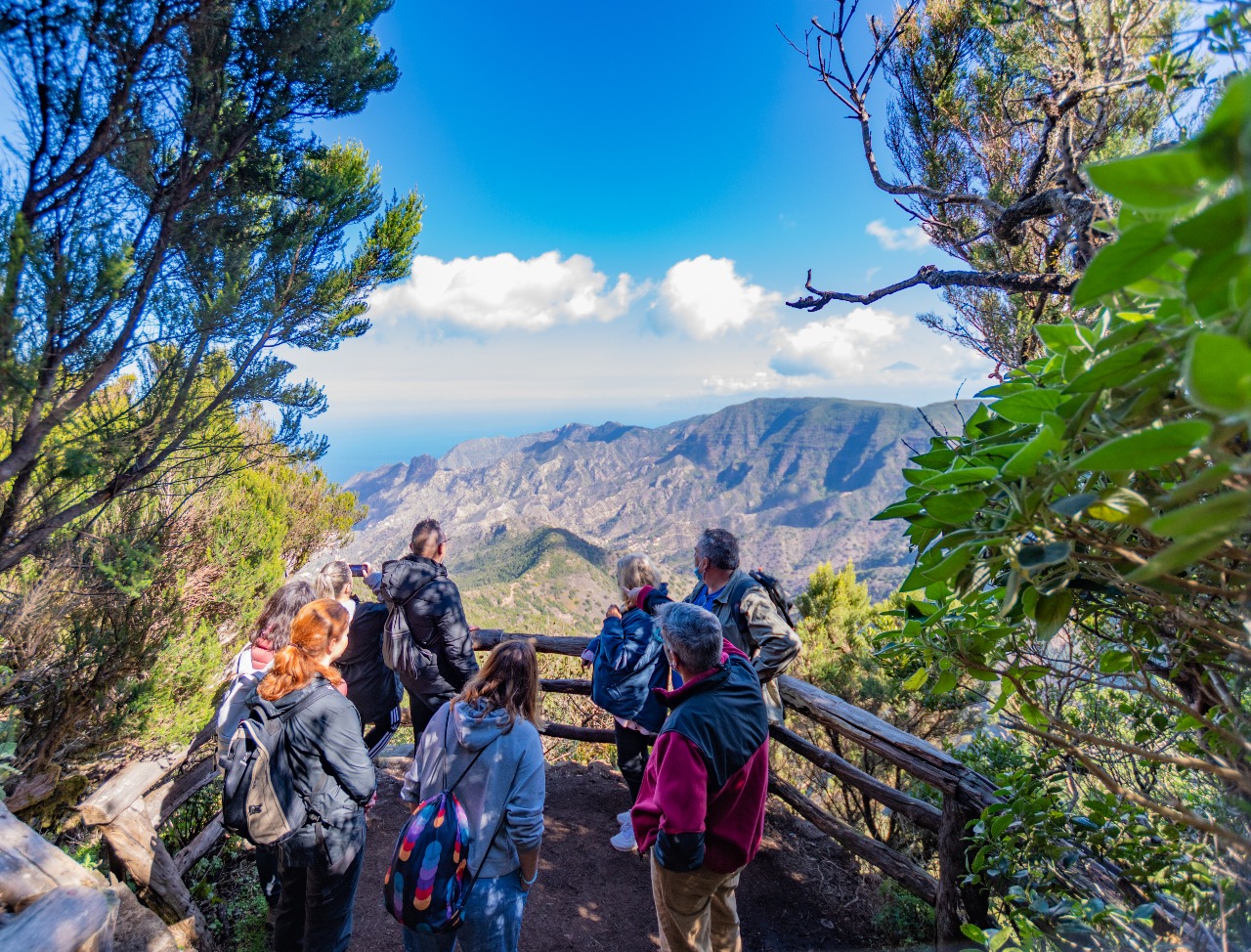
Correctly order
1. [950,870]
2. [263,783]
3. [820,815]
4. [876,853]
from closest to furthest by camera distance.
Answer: [263,783] → [950,870] → [876,853] → [820,815]

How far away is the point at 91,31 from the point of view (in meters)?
2.68

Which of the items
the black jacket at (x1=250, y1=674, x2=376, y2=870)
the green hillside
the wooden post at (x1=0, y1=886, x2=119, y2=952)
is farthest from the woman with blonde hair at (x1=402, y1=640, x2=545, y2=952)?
the green hillside

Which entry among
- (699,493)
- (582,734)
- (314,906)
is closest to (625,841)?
(582,734)

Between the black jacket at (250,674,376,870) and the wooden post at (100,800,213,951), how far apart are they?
1079 millimetres

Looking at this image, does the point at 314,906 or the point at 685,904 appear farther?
the point at 314,906

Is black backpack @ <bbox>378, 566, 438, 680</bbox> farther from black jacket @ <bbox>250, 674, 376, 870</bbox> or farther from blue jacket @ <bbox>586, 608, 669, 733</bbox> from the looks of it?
blue jacket @ <bbox>586, 608, 669, 733</bbox>

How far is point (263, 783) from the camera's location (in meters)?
2.02

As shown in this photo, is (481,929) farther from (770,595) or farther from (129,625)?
(129,625)

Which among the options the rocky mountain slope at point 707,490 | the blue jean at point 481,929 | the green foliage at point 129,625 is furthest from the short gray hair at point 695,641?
the rocky mountain slope at point 707,490

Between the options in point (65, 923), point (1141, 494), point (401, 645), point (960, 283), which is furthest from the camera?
point (401, 645)

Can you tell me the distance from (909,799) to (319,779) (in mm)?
2662

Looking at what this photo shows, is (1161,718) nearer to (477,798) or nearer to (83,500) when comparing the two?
(477,798)

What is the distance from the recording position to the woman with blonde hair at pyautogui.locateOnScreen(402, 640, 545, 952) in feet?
6.44

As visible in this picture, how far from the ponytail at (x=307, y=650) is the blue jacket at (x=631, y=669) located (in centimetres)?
133
